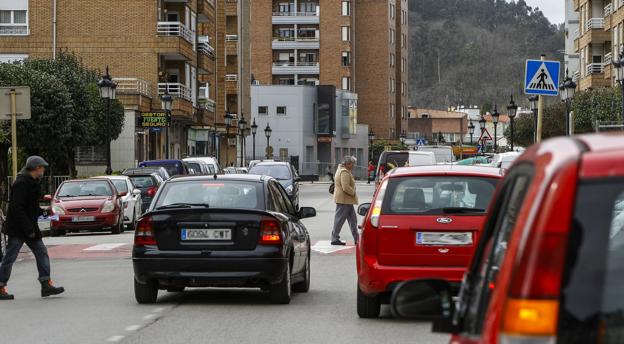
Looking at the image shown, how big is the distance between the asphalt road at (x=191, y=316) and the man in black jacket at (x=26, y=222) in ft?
0.89

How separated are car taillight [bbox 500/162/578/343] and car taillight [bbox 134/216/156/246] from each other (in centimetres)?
1054

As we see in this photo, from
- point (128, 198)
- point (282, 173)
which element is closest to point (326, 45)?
point (282, 173)

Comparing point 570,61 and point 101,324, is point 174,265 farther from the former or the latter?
point 570,61

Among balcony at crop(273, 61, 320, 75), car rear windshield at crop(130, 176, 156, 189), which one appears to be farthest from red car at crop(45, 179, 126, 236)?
balcony at crop(273, 61, 320, 75)

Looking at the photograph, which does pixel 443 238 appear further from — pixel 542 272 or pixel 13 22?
pixel 13 22

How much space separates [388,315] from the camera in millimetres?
12805

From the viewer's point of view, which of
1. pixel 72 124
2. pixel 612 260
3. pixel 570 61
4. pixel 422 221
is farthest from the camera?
pixel 570 61

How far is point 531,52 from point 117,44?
145 meters

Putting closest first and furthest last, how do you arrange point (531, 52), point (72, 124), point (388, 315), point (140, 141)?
point (388, 315) → point (72, 124) → point (140, 141) → point (531, 52)

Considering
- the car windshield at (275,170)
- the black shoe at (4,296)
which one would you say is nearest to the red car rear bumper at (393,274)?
the black shoe at (4,296)

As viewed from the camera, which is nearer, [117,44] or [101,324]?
[101,324]

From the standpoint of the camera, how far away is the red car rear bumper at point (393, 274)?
1167cm

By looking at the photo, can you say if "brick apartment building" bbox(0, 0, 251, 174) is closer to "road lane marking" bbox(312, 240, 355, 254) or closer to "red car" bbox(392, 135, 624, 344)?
"road lane marking" bbox(312, 240, 355, 254)

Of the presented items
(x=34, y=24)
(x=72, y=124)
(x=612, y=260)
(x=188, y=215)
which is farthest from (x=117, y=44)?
(x=612, y=260)
